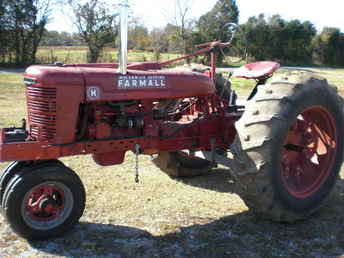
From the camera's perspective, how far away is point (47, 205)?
11.4 ft

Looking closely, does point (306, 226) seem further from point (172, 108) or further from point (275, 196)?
point (172, 108)

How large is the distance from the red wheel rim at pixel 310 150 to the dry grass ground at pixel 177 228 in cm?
38

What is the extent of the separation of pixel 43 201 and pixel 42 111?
30.2 inches

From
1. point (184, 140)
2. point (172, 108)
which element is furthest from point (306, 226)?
point (172, 108)


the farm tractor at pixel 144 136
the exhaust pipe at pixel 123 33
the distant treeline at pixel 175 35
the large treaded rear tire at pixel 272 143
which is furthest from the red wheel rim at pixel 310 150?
the distant treeline at pixel 175 35

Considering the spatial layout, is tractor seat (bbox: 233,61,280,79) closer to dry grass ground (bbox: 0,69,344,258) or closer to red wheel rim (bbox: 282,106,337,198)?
red wheel rim (bbox: 282,106,337,198)

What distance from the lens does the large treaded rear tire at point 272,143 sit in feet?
11.7

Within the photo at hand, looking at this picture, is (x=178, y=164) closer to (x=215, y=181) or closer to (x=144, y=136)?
(x=215, y=181)

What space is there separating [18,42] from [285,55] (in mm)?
21642

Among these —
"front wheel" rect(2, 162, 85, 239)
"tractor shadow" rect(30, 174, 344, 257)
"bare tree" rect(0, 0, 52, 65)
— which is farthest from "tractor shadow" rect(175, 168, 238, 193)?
"bare tree" rect(0, 0, 52, 65)

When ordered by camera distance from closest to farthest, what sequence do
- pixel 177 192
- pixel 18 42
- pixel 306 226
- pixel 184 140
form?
pixel 306 226 → pixel 184 140 → pixel 177 192 → pixel 18 42

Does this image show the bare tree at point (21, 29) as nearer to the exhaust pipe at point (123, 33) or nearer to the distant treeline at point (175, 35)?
the distant treeline at point (175, 35)

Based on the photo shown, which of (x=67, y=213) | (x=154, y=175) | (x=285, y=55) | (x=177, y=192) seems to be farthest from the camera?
(x=285, y=55)

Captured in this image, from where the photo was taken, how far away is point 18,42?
2595 centimetres
